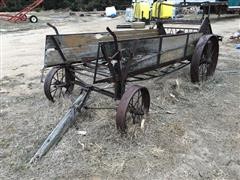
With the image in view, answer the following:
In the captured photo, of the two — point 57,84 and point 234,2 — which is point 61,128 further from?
point 234,2

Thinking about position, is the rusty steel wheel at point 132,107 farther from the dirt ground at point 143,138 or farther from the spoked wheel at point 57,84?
the spoked wheel at point 57,84

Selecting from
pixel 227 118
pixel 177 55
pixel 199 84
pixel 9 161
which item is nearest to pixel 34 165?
pixel 9 161

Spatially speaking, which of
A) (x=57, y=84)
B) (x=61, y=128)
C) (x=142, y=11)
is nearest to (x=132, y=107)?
(x=61, y=128)

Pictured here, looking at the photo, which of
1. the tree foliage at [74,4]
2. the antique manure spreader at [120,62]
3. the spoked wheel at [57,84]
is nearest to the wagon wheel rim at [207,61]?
the antique manure spreader at [120,62]

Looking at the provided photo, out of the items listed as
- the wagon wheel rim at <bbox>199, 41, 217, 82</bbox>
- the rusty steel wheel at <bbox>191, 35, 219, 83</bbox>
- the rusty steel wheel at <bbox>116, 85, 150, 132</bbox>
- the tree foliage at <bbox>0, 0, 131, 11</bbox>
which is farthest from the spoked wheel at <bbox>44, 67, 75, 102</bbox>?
the tree foliage at <bbox>0, 0, 131, 11</bbox>

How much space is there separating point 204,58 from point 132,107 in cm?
248

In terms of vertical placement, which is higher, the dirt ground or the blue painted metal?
the blue painted metal

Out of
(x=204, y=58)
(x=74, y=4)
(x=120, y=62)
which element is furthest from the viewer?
(x=74, y=4)

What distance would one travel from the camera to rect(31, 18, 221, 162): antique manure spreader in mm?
4105

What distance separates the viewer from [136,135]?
407cm

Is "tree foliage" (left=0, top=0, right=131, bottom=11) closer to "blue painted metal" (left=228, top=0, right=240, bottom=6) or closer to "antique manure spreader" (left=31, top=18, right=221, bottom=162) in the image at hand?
"blue painted metal" (left=228, top=0, right=240, bottom=6)

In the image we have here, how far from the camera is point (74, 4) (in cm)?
3189

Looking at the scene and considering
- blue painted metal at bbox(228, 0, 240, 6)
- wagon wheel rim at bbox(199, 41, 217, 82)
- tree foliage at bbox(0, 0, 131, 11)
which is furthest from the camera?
tree foliage at bbox(0, 0, 131, 11)

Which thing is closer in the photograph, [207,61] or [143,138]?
[143,138]
